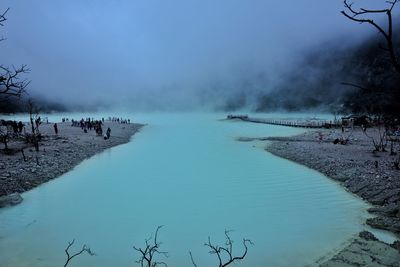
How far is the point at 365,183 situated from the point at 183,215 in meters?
11.9

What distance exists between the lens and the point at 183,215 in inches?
747

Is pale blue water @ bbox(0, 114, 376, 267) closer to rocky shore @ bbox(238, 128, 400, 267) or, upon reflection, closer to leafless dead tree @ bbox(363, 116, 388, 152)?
rocky shore @ bbox(238, 128, 400, 267)

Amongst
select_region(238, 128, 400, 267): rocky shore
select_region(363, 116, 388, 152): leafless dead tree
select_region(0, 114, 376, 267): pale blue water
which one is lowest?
select_region(0, 114, 376, 267): pale blue water

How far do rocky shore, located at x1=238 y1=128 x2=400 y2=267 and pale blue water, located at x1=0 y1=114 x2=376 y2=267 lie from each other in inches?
36.1

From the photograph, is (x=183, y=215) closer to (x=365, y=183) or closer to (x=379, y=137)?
(x=365, y=183)

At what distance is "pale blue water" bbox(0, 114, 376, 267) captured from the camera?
46.0 ft

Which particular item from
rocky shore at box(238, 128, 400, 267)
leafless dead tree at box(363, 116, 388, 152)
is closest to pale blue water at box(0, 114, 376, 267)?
rocky shore at box(238, 128, 400, 267)

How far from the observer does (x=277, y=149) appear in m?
40.9

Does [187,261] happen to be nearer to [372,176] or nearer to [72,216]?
[72,216]

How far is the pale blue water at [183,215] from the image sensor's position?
14.0 m

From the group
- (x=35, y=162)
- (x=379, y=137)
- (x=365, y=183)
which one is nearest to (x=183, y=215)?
(x=365, y=183)

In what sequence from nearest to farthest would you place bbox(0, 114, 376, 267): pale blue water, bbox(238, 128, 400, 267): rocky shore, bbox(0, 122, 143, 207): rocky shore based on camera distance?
bbox(238, 128, 400, 267): rocky shore → bbox(0, 114, 376, 267): pale blue water → bbox(0, 122, 143, 207): rocky shore

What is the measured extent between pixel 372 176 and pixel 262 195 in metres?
7.38

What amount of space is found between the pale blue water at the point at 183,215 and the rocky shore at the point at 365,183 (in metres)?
0.92
